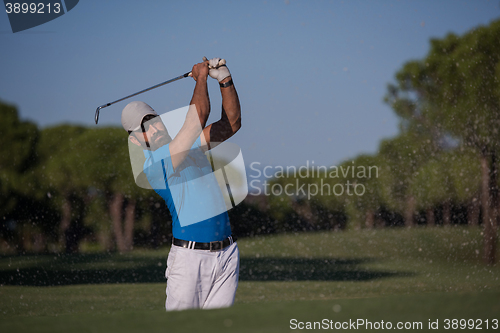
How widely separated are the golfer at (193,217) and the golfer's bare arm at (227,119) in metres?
0.19

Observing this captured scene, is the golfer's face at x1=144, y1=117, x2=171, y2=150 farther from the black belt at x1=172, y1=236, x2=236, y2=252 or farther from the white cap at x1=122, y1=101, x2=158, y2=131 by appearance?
the black belt at x1=172, y1=236, x2=236, y2=252

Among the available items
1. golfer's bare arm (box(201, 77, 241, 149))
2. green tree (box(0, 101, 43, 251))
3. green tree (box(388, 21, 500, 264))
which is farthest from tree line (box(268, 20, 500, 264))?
green tree (box(0, 101, 43, 251))

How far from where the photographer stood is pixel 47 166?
63.4 ft

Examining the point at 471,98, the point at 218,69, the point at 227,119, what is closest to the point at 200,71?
the point at 218,69

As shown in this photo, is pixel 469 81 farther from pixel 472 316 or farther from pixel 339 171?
pixel 339 171

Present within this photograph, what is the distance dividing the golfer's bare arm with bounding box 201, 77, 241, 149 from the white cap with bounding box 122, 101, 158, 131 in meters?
0.37

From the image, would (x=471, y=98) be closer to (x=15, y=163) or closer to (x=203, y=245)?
(x=203, y=245)

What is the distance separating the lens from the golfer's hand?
3115mm

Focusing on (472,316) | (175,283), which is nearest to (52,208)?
(175,283)

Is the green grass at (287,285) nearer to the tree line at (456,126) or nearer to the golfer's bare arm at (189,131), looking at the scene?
the golfer's bare arm at (189,131)

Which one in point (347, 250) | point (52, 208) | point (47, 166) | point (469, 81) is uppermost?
point (469, 81)

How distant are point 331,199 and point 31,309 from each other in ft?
74.8

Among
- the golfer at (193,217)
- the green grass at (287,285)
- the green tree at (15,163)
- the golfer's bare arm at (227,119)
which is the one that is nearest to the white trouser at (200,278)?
the golfer at (193,217)

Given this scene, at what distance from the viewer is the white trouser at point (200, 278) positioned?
284 centimetres
